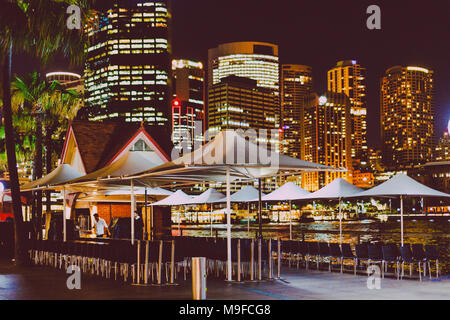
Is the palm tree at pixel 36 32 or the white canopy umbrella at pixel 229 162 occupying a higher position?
the palm tree at pixel 36 32

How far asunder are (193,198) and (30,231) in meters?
8.34

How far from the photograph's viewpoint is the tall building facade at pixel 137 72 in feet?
599

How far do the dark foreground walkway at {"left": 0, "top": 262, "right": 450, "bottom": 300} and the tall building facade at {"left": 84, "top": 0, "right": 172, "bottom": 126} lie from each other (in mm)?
166391

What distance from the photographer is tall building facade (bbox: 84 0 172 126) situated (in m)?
183

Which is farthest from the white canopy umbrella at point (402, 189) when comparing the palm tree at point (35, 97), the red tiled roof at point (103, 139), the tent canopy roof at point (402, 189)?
the red tiled roof at point (103, 139)

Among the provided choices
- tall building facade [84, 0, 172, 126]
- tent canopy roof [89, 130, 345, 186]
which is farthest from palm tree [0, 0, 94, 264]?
tall building facade [84, 0, 172, 126]

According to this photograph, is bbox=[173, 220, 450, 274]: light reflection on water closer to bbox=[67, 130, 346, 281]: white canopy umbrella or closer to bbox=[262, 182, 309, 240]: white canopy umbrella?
bbox=[262, 182, 309, 240]: white canopy umbrella

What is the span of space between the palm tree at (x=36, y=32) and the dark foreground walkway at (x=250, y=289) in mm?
5829

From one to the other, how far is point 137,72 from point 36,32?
572 ft

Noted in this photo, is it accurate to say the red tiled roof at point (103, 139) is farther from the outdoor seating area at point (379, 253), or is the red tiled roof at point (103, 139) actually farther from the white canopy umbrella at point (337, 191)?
the outdoor seating area at point (379, 253)
